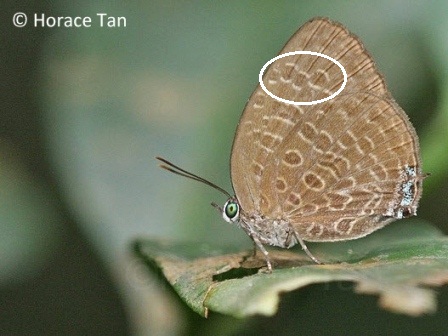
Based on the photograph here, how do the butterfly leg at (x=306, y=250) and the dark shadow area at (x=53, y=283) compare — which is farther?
the dark shadow area at (x=53, y=283)

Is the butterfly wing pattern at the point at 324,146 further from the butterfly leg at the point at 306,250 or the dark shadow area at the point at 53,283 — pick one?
the dark shadow area at the point at 53,283

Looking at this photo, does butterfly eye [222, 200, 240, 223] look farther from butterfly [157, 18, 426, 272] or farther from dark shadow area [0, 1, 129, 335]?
dark shadow area [0, 1, 129, 335]

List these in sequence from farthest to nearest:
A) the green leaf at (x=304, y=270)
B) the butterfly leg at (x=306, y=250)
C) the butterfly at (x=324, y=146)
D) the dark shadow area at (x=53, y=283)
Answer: the dark shadow area at (x=53, y=283) → the butterfly at (x=324, y=146) → the butterfly leg at (x=306, y=250) → the green leaf at (x=304, y=270)

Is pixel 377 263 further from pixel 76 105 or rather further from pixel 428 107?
pixel 76 105

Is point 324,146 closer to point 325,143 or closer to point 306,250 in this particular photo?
point 325,143

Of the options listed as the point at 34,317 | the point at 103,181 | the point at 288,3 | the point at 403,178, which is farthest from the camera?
the point at 288,3

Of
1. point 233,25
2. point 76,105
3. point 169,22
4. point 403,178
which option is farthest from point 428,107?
point 76,105

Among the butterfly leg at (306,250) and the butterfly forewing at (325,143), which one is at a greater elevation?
the butterfly forewing at (325,143)

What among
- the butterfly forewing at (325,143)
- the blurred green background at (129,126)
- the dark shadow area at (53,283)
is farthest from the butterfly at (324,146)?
the dark shadow area at (53,283)
